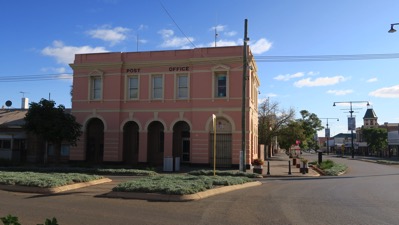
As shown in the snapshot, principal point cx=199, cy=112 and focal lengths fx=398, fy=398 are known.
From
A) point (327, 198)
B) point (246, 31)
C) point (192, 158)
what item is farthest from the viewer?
point (192, 158)

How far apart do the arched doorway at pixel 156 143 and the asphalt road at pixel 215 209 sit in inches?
758

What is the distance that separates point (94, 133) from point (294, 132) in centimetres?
3182

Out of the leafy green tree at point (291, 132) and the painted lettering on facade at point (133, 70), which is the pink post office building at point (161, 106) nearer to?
the painted lettering on facade at point (133, 70)

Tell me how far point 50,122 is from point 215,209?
22.1 m

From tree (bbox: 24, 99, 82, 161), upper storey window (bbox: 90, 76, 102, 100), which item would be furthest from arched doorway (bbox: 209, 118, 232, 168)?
tree (bbox: 24, 99, 82, 161)

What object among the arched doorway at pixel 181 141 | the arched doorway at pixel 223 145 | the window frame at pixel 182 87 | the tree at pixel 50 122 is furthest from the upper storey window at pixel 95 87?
the arched doorway at pixel 223 145

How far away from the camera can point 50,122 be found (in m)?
29.6

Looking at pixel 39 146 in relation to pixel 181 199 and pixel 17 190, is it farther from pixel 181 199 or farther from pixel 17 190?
pixel 181 199

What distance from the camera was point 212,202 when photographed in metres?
12.0

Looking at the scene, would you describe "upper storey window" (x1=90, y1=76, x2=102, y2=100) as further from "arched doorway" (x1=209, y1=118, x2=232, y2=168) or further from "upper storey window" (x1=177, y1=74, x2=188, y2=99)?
"arched doorway" (x1=209, y1=118, x2=232, y2=168)

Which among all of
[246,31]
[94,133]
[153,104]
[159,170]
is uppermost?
[246,31]

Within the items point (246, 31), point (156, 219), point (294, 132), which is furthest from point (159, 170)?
point (294, 132)

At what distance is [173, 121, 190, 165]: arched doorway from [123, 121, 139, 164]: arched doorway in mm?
3412

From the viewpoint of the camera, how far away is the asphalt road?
9.32 meters
